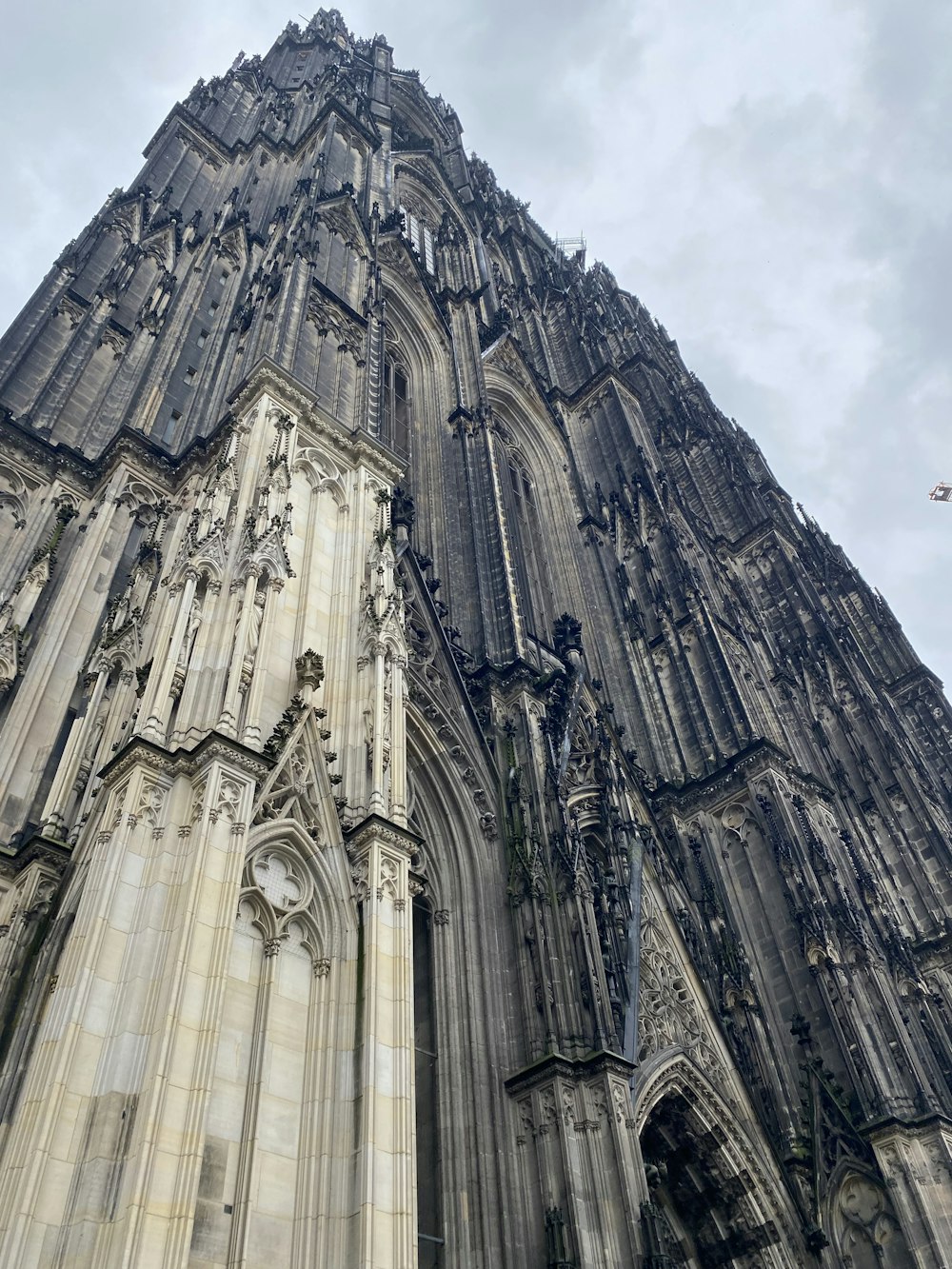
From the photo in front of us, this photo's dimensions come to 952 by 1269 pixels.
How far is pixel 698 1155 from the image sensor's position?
14828 mm

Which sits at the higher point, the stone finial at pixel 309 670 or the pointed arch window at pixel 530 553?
the pointed arch window at pixel 530 553

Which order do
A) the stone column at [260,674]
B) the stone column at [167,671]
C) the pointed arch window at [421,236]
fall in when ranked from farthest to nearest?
the pointed arch window at [421,236] → the stone column at [260,674] → the stone column at [167,671]

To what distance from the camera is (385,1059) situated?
8.38 m

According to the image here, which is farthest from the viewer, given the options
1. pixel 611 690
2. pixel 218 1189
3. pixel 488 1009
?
pixel 611 690

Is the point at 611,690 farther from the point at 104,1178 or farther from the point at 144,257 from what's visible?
the point at 104,1178

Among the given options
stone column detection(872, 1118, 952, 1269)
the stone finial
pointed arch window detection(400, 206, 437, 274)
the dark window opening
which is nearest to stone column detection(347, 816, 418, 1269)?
the stone finial

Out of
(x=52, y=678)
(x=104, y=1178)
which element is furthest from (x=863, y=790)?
(x=104, y=1178)

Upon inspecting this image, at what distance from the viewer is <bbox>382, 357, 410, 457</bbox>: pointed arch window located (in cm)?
2488

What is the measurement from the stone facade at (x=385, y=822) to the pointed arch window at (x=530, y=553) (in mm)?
218

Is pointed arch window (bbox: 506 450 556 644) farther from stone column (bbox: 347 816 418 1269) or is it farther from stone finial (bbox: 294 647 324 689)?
stone column (bbox: 347 816 418 1269)

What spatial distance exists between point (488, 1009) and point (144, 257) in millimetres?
17525

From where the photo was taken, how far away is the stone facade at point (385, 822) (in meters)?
7.70

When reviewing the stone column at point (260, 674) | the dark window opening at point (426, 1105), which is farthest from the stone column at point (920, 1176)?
the stone column at point (260, 674)

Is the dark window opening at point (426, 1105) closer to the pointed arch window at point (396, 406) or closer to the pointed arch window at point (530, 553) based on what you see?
the pointed arch window at point (530, 553)
